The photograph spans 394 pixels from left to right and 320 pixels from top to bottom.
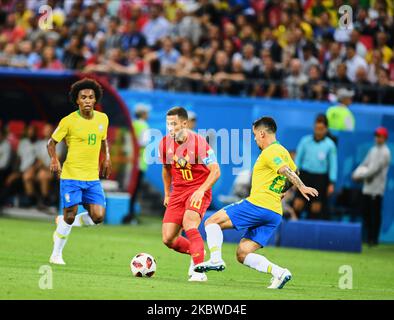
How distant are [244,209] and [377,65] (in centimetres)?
1095

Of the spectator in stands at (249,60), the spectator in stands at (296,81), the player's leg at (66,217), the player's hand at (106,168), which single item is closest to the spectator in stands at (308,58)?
the spectator in stands at (296,81)

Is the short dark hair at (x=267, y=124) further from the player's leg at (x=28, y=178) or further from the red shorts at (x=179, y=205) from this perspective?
the player's leg at (x=28, y=178)

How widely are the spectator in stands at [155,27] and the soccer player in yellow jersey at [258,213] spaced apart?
45.8 feet

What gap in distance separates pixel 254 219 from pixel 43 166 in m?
13.0

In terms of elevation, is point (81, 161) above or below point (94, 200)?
above

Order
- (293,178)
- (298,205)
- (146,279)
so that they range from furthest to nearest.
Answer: (298,205) < (146,279) < (293,178)

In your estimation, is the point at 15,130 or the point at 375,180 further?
the point at 15,130

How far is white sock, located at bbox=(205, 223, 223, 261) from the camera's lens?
504 inches

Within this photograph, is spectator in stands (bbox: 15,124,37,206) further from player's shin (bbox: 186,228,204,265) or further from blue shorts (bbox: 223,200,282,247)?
blue shorts (bbox: 223,200,282,247)

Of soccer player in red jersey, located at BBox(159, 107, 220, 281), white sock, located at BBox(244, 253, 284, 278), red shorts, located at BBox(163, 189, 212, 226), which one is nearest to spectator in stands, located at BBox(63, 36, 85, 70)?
soccer player in red jersey, located at BBox(159, 107, 220, 281)

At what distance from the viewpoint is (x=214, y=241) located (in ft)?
42.2

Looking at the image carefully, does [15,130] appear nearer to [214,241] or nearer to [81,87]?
[81,87]

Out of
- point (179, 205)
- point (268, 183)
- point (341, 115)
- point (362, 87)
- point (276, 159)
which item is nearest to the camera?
point (276, 159)

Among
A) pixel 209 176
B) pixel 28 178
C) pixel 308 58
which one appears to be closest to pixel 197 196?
pixel 209 176
